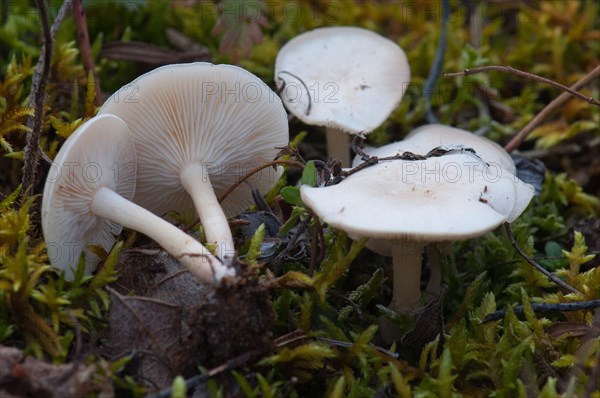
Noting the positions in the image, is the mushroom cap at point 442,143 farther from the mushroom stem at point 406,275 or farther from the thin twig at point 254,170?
the mushroom stem at point 406,275

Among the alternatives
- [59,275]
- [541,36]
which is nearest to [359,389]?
[59,275]

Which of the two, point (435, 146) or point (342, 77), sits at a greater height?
point (342, 77)

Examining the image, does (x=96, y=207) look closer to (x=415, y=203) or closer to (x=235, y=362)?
(x=235, y=362)

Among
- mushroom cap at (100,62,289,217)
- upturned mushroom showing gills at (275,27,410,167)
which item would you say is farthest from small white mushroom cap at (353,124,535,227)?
mushroom cap at (100,62,289,217)

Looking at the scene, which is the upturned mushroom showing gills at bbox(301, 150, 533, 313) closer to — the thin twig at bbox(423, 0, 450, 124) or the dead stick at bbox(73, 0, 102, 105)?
the thin twig at bbox(423, 0, 450, 124)

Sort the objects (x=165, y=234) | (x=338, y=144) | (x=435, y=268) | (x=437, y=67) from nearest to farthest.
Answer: (x=165, y=234) < (x=435, y=268) < (x=338, y=144) < (x=437, y=67)

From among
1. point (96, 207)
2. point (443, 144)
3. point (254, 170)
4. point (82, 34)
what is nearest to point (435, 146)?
point (443, 144)
